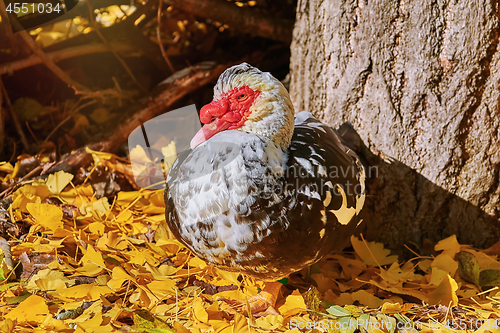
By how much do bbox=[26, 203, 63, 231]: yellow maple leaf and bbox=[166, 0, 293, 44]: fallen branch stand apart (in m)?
1.06

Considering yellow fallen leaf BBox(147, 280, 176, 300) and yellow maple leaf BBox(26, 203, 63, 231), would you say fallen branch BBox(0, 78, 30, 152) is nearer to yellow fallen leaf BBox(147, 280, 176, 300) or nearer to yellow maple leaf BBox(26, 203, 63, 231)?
yellow maple leaf BBox(26, 203, 63, 231)

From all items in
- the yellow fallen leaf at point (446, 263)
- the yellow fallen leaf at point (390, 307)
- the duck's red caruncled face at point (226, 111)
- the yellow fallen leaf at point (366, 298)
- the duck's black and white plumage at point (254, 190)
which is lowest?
the yellow fallen leaf at point (366, 298)

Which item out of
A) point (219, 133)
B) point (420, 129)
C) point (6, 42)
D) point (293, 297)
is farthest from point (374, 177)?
point (6, 42)

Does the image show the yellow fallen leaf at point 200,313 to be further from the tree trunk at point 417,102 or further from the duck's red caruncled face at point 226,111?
the tree trunk at point 417,102

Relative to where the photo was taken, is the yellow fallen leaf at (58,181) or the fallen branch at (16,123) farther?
the fallen branch at (16,123)

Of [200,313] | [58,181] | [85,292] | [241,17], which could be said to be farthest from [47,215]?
[241,17]

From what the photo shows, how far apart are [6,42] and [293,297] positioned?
61.7 inches

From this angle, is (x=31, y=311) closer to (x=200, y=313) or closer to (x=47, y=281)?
(x=47, y=281)

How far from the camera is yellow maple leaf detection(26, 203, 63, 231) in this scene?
4.64 ft

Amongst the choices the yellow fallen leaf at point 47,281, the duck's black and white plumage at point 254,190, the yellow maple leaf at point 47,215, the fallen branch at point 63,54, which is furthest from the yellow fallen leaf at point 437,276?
the fallen branch at point 63,54

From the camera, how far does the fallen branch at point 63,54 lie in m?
1.78

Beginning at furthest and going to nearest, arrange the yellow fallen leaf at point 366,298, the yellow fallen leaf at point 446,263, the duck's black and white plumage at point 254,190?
1. the yellow fallen leaf at point 446,263
2. the yellow fallen leaf at point 366,298
3. the duck's black and white plumage at point 254,190

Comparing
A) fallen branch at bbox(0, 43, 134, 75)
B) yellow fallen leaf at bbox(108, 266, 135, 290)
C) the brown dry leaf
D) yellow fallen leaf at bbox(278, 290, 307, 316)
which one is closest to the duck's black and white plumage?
yellow fallen leaf at bbox(278, 290, 307, 316)

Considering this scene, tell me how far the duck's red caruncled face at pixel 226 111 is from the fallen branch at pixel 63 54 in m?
1.13
